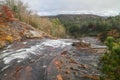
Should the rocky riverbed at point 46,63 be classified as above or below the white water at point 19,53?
below

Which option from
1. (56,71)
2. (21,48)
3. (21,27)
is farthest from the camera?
(21,27)

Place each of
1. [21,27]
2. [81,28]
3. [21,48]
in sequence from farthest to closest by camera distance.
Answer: [81,28], [21,27], [21,48]

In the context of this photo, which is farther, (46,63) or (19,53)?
(19,53)

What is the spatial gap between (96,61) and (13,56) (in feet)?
18.4

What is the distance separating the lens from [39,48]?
2505cm

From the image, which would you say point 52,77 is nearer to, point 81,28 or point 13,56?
point 13,56

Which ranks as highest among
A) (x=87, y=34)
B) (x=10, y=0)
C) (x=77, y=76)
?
(x=10, y=0)

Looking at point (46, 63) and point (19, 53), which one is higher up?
point (19, 53)

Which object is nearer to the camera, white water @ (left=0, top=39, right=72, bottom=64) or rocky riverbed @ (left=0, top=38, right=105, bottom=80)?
rocky riverbed @ (left=0, top=38, right=105, bottom=80)

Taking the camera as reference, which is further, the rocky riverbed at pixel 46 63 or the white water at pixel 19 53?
the white water at pixel 19 53

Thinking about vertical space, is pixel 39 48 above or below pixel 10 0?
below

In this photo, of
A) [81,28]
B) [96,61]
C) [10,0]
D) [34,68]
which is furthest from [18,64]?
[81,28]

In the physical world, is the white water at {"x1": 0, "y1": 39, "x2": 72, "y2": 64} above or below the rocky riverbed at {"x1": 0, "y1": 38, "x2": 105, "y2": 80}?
above

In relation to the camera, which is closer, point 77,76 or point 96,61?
point 77,76
